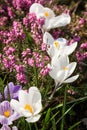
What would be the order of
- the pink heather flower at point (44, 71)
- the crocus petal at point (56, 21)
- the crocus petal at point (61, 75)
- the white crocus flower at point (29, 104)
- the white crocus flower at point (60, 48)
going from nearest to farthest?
the white crocus flower at point (29, 104) → the crocus petal at point (61, 75) → the pink heather flower at point (44, 71) → the white crocus flower at point (60, 48) → the crocus petal at point (56, 21)

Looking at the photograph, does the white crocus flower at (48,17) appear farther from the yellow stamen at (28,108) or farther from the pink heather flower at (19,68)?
the yellow stamen at (28,108)

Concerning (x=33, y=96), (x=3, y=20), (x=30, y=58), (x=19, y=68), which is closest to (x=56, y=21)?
(x=30, y=58)

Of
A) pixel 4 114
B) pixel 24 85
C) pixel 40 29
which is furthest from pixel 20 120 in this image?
pixel 40 29

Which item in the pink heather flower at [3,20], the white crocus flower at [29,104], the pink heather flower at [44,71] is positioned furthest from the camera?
the pink heather flower at [3,20]

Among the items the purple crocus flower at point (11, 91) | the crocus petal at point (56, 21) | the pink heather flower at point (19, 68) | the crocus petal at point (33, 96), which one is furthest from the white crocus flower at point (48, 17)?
the crocus petal at point (33, 96)

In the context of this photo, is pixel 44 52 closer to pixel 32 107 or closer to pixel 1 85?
pixel 1 85

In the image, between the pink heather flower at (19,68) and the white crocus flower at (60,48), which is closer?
the pink heather flower at (19,68)

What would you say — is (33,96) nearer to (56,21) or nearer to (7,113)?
(7,113)
